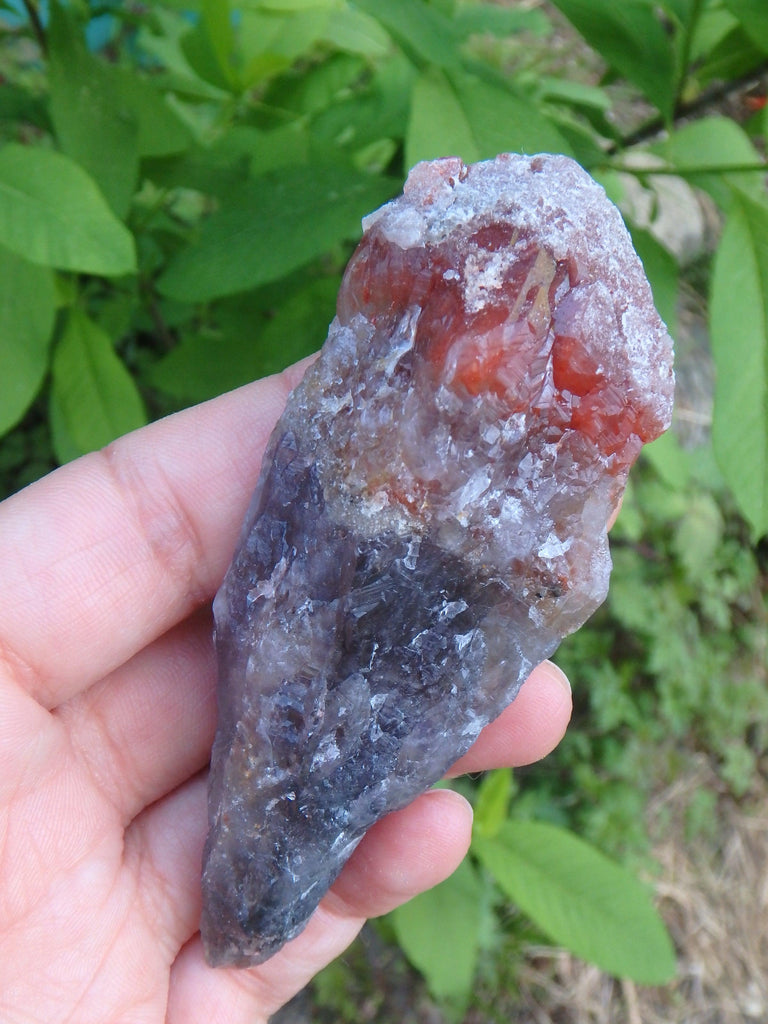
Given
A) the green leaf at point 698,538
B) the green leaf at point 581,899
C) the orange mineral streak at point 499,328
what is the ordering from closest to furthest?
the orange mineral streak at point 499,328 < the green leaf at point 581,899 < the green leaf at point 698,538

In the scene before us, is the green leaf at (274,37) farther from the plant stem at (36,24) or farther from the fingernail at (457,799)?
the fingernail at (457,799)

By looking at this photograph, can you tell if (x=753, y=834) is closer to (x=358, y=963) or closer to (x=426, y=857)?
(x=358, y=963)

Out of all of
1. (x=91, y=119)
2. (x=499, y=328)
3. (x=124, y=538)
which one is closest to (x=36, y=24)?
(x=91, y=119)

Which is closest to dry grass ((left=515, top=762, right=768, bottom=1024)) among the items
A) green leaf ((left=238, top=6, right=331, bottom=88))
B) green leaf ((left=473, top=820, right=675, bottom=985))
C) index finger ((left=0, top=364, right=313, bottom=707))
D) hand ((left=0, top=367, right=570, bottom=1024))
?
green leaf ((left=473, top=820, right=675, bottom=985))

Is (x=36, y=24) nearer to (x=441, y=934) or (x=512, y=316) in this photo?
(x=512, y=316)

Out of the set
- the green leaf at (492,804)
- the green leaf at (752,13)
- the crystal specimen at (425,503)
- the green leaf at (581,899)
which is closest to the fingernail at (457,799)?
the crystal specimen at (425,503)
